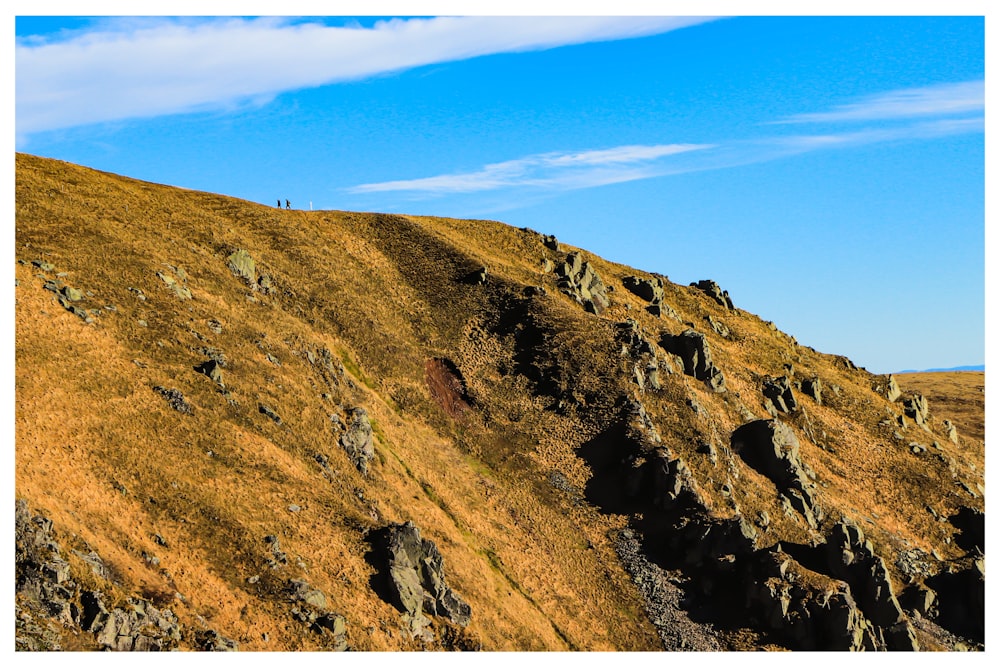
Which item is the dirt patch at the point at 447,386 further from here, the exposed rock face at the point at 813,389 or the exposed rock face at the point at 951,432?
the exposed rock face at the point at 951,432

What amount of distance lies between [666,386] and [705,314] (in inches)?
1066

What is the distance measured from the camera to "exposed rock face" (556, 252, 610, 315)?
304 feet

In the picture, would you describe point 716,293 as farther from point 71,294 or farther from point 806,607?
point 71,294

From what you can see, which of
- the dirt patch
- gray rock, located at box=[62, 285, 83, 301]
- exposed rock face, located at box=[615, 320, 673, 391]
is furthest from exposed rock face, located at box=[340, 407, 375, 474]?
exposed rock face, located at box=[615, 320, 673, 391]

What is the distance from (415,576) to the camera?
50.4 metres

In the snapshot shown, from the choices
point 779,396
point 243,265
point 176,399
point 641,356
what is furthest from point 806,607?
point 243,265

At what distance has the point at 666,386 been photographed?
80.1 metres

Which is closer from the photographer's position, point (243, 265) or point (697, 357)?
point (243, 265)

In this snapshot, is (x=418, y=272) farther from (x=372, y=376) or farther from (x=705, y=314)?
(x=705, y=314)

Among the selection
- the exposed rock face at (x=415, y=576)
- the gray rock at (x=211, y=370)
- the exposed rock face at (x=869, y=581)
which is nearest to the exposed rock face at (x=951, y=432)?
the exposed rock face at (x=869, y=581)

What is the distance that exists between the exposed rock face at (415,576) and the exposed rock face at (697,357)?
41.6 metres

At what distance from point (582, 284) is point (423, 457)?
35.4 metres

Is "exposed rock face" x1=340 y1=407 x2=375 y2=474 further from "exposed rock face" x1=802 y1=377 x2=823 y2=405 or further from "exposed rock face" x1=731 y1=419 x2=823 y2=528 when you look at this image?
"exposed rock face" x1=802 y1=377 x2=823 y2=405

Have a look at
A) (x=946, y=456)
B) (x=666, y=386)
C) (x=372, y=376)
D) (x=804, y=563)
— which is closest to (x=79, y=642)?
(x=372, y=376)
